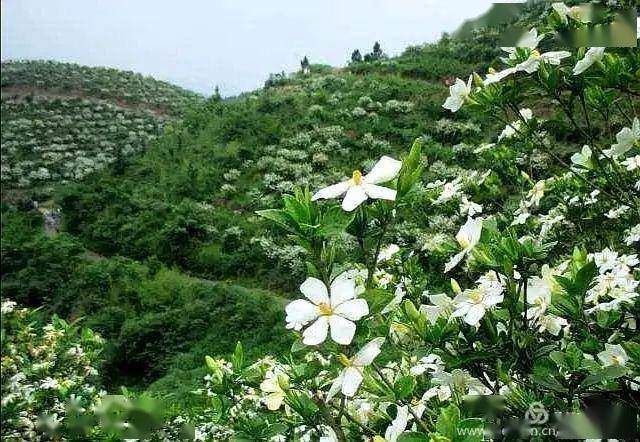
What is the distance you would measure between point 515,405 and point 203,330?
7.10m

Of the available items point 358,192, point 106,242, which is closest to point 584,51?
point 358,192

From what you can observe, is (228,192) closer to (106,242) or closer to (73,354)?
(106,242)

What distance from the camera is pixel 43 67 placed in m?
33.2

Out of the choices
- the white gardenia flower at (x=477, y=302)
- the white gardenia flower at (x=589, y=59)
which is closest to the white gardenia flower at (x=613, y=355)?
the white gardenia flower at (x=477, y=302)

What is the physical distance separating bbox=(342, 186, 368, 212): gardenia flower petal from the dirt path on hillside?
27.8 meters

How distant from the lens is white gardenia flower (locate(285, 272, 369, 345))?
0.87m

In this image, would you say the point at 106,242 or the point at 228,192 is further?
the point at 228,192

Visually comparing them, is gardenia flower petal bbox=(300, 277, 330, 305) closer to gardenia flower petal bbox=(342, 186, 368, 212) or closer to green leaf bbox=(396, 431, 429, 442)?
gardenia flower petal bbox=(342, 186, 368, 212)

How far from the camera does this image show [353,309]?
877 millimetres

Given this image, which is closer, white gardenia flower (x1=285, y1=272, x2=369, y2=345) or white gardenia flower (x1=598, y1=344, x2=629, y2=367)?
white gardenia flower (x1=285, y1=272, x2=369, y2=345)

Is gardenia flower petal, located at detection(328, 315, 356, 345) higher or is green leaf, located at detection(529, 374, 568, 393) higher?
gardenia flower petal, located at detection(328, 315, 356, 345)

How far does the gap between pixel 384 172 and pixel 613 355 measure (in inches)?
21.3

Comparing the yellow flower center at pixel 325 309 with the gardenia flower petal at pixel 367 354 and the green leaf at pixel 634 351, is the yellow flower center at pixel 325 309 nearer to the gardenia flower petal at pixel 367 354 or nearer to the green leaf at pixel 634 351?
the gardenia flower petal at pixel 367 354

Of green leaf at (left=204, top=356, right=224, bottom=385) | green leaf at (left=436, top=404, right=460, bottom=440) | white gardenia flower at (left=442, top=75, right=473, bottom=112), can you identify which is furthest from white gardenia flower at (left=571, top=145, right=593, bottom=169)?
green leaf at (left=204, top=356, right=224, bottom=385)
